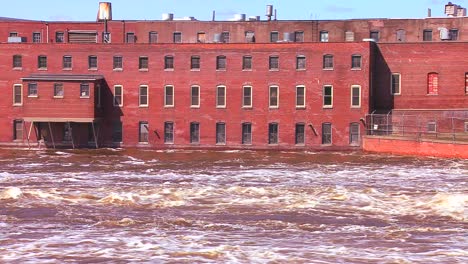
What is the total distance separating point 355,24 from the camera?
2783 inches

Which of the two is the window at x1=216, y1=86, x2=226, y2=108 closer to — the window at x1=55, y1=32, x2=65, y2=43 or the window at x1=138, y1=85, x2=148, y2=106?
the window at x1=138, y1=85, x2=148, y2=106

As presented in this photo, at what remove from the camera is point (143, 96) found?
205 ft

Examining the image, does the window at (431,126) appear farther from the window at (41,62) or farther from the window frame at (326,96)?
the window at (41,62)

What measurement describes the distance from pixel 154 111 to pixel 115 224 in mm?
Result: 38278

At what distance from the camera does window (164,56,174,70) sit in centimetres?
6219

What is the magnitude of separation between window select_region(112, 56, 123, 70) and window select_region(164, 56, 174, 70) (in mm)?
3711

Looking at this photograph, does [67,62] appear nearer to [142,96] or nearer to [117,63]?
[117,63]

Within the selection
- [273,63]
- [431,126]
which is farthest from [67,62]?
[431,126]

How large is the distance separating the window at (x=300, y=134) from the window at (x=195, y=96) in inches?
332

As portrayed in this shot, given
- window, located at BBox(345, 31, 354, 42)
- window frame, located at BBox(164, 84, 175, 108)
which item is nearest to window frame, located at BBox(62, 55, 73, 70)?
window frame, located at BBox(164, 84, 175, 108)

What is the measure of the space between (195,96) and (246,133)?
17.1 feet

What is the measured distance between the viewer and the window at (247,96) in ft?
202

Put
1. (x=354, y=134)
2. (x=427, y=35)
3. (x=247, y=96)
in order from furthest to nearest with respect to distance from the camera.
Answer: (x=427, y=35)
(x=247, y=96)
(x=354, y=134)

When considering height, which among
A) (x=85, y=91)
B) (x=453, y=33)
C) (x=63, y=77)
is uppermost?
(x=453, y=33)
